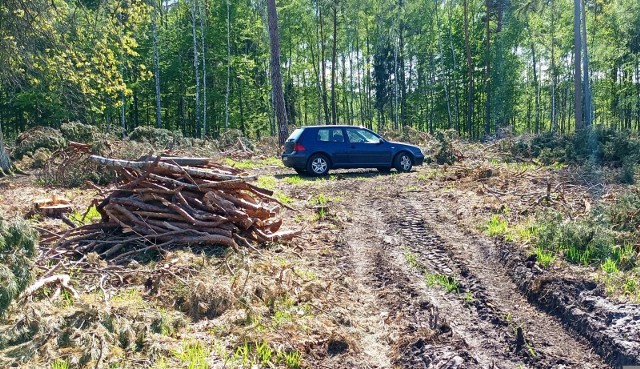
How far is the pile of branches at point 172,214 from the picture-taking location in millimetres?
6820

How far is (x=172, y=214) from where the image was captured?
7.09 m

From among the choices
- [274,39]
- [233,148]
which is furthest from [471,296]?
[233,148]

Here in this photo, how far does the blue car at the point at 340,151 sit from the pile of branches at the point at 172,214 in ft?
23.9

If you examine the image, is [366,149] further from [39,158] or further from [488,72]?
[488,72]

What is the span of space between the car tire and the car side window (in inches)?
77.7

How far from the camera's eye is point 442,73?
4544 centimetres

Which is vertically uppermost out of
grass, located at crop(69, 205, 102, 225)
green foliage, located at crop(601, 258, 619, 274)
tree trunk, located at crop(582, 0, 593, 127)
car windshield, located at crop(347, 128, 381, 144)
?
tree trunk, located at crop(582, 0, 593, 127)

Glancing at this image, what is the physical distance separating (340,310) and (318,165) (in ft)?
33.0

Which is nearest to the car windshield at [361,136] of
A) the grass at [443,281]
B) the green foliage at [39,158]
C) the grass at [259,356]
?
the green foliage at [39,158]

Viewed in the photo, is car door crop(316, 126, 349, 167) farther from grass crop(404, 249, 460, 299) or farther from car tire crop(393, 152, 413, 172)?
grass crop(404, 249, 460, 299)

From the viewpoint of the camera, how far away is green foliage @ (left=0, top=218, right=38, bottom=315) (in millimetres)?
4035

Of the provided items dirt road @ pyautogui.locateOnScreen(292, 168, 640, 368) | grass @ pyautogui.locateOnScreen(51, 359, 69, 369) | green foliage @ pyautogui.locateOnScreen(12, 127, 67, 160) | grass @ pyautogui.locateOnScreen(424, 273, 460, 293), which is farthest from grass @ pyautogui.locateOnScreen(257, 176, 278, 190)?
grass @ pyautogui.locateOnScreen(51, 359, 69, 369)

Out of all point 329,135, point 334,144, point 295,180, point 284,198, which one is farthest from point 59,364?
point 329,135

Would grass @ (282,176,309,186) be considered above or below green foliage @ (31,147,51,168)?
below
